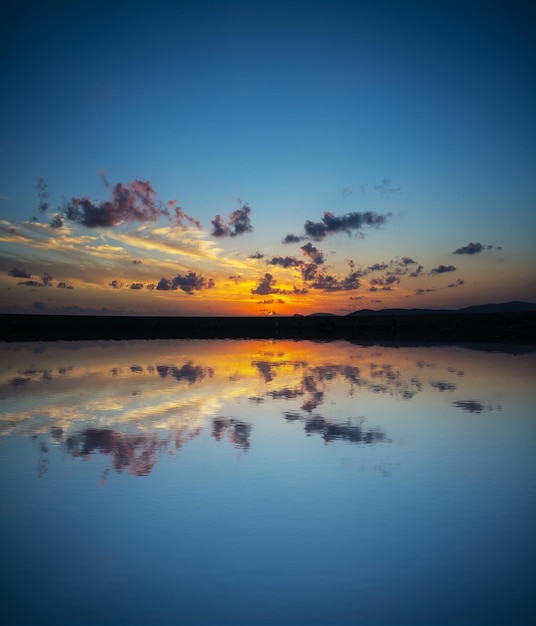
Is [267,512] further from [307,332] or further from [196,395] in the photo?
[307,332]

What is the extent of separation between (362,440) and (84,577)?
8.18 metres

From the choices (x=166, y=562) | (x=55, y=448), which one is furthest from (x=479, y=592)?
(x=55, y=448)

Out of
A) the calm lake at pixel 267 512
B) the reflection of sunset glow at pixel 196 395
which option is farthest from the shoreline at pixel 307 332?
the calm lake at pixel 267 512

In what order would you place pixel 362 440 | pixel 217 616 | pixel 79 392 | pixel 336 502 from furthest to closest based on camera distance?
pixel 79 392 → pixel 362 440 → pixel 336 502 → pixel 217 616

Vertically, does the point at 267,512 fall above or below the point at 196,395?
below

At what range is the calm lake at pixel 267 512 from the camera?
248 inches

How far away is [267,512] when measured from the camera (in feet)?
29.0

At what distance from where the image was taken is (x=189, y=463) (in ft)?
38.1

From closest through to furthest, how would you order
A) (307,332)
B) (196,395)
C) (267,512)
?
(267,512), (196,395), (307,332)

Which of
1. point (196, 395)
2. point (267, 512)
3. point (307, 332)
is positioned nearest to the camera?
point (267, 512)

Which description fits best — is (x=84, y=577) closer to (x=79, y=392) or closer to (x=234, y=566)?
(x=234, y=566)

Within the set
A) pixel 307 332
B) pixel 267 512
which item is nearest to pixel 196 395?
pixel 267 512

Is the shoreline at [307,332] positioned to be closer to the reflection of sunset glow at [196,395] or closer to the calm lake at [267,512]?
the reflection of sunset glow at [196,395]

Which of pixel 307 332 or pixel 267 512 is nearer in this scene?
pixel 267 512
